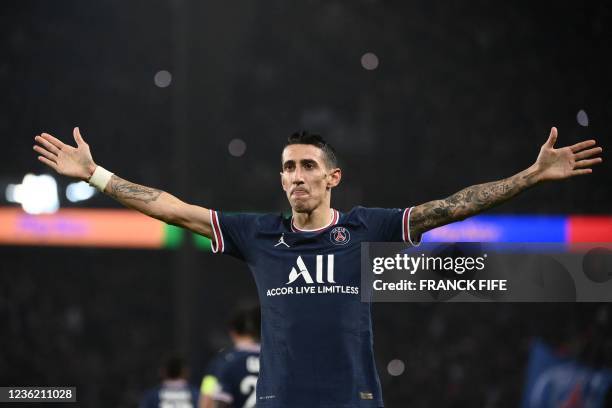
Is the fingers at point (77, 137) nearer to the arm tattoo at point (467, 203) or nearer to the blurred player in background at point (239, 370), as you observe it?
the arm tattoo at point (467, 203)

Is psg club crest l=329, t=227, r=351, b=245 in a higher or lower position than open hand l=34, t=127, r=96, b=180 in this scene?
lower

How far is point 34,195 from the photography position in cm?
1349

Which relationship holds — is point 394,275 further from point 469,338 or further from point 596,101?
point 469,338

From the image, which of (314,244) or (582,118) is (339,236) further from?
(582,118)

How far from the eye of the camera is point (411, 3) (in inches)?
585

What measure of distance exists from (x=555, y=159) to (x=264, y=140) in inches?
418

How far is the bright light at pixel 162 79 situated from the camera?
14.8 m

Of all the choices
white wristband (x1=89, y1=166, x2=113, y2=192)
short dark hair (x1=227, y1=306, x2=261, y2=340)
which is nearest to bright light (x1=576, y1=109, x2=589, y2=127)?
short dark hair (x1=227, y1=306, x2=261, y2=340)

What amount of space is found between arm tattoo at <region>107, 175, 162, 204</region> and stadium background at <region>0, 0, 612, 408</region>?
Result: 31.2ft

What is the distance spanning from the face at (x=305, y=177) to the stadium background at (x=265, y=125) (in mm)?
9648

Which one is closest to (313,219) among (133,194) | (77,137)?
(133,194)

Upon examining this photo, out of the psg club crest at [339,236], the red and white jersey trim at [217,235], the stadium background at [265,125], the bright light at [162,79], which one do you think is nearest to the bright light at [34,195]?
the stadium background at [265,125]

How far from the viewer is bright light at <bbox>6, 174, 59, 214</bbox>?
13.4 metres

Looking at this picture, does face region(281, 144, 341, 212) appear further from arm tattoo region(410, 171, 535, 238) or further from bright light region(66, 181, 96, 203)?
bright light region(66, 181, 96, 203)
